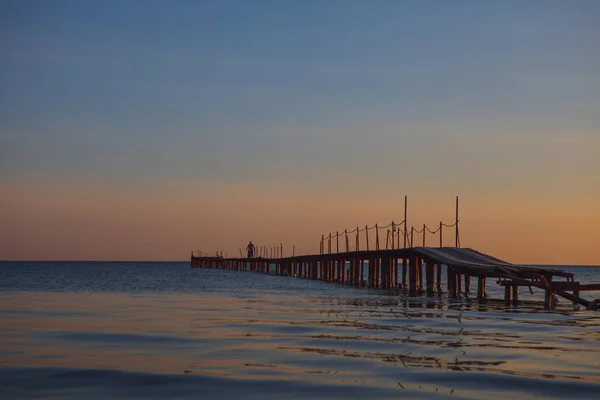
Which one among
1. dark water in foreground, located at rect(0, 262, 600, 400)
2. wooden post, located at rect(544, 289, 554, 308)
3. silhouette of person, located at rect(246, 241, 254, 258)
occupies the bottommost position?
dark water in foreground, located at rect(0, 262, 600, 400)

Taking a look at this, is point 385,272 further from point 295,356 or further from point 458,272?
point 295,356

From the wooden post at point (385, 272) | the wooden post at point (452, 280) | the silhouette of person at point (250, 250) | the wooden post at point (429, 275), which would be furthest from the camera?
the silhouette of person at point (250, 250)

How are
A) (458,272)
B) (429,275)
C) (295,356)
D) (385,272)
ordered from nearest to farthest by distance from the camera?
(295,356)
(458,272)
(429,275)
(385,272)

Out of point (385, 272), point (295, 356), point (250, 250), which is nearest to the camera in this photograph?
point (295, 356)

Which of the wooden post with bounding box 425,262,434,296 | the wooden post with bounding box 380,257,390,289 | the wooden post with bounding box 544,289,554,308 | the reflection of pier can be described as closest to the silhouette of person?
the reflection of pier

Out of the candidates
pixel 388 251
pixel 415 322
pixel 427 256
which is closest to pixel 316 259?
pixel 388 251

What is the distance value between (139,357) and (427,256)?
31443 mm

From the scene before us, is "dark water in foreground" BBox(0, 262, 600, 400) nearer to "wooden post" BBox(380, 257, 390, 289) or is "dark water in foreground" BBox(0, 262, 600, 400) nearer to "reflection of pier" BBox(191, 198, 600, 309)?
"reflection of pier" BBox(191, 198, 600, 309)

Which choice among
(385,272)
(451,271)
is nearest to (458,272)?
(451,271)

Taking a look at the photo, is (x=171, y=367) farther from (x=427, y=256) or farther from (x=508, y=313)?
(x=427, y=256)

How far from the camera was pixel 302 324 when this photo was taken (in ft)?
68.2

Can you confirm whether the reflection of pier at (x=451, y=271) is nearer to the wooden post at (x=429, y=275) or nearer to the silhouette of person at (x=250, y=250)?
the wooden post at (x=429, y=275)

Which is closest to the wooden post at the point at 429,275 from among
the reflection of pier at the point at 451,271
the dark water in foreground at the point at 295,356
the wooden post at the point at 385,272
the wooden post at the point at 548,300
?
the reflection of pier at the point at 451,271

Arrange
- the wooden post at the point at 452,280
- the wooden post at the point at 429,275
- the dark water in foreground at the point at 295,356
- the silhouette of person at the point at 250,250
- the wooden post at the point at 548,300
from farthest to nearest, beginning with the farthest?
1. the silhouette of person at the point at 250,250
2. the wooden post at the point at 429,275
3. the wooden post at the point at 452,280
4. the wooden post at the point at 548,300
5. the dark water in foreground at the point at 295,356
